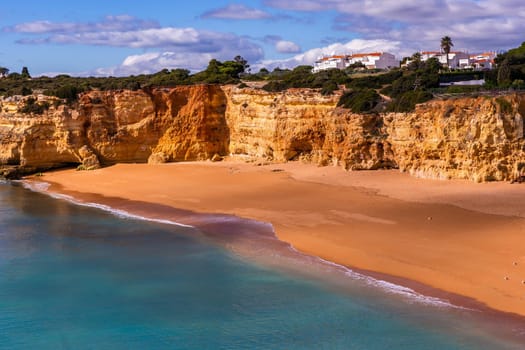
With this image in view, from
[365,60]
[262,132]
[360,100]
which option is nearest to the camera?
[360,100]

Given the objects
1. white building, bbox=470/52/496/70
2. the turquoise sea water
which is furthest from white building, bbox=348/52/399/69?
the turquoise sea water

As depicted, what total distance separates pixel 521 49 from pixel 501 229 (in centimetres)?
2778

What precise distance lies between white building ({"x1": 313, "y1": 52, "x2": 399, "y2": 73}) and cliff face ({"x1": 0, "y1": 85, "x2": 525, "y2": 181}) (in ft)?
110

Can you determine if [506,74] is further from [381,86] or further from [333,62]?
[333,62]

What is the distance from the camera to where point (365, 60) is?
7006cm

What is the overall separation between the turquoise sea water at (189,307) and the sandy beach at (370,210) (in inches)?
71.7

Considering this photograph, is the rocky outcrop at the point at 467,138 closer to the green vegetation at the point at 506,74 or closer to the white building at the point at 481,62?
the green vegetation at the point at 506,74

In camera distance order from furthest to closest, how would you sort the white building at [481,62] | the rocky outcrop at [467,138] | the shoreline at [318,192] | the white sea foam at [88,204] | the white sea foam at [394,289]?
the white building at [481,62] < the rocky outcrop at [467,138] < the white sea foam at [88,204] < the shoreline at [318,192] < the white sea foam at [394,289]

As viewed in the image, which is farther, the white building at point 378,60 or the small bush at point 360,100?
the white building at point 378,60

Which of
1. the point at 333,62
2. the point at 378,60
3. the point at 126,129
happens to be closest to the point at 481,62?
the point at 378,60

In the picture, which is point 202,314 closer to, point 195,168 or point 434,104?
point 434,104

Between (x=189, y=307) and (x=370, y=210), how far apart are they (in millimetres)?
9447

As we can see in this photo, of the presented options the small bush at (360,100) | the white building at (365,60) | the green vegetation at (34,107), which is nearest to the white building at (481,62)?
the white building at (365,60)

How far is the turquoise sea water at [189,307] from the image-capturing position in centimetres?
1156
